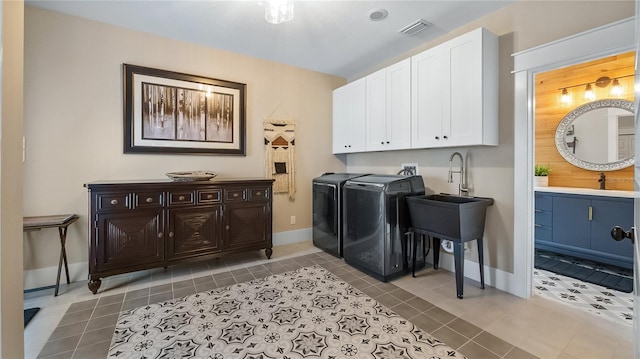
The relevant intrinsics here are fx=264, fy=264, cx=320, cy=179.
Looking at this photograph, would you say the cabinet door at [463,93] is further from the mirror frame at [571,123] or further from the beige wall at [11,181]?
A: the beige wall at [11,181]

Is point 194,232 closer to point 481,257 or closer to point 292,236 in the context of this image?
point 292,236

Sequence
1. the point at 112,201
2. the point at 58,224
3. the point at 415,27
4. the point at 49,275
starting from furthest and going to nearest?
the point at 415,27
the point at 49,275
the point at 112,201
the point at 58,224

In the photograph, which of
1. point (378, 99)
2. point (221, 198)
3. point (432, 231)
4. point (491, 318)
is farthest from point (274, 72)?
point (491, 318)

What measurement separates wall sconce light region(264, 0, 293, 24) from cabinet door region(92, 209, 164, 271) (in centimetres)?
201

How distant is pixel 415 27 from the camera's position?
269cm

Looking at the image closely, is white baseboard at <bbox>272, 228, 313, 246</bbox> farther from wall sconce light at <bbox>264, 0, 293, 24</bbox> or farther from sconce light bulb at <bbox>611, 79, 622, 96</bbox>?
sconce light bulb at <bbox>611, 79, 622, 96</bbox>

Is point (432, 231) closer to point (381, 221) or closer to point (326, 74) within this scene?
point (381, 221)

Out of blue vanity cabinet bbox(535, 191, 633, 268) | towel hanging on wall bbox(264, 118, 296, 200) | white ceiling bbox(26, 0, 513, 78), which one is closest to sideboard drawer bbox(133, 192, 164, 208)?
towel hanging on wall bbox(264, 118, 296, 200)

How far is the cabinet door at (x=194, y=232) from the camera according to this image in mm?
2611

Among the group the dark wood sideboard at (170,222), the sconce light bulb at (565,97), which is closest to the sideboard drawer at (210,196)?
the dark wood sideboard at (170,222)

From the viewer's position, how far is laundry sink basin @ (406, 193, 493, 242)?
2219 millimetres

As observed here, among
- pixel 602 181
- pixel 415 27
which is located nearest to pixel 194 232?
pixel 415 27

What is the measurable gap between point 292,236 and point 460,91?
2770 millimetres

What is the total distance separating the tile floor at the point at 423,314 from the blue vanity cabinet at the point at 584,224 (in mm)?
1339
